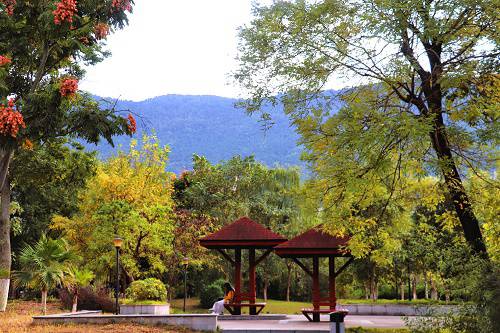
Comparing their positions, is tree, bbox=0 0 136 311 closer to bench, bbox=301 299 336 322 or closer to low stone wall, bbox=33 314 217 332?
low stone wall, bbox=33 314 217 332

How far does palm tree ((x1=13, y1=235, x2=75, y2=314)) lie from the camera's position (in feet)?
69.3

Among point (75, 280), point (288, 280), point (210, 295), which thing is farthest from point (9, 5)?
point (288, 280)

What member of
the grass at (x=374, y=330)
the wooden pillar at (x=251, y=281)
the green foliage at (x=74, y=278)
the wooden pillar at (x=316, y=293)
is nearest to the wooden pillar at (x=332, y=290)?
the wooden pillar at (x=316, y=293)

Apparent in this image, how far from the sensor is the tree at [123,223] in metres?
28.2

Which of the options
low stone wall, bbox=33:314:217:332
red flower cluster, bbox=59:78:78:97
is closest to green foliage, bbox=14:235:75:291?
low stone wall, bbox=33:314:217:332

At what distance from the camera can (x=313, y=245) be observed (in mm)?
22219

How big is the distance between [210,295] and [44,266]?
14.1m

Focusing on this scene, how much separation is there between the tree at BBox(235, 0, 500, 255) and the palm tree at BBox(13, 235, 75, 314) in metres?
9.58

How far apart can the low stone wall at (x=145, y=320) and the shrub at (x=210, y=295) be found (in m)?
17.2

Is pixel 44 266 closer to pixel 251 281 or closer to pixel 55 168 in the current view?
pixel 55 168

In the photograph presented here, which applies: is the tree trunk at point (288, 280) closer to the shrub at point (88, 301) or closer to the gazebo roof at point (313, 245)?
the shrub at point (88, 301)

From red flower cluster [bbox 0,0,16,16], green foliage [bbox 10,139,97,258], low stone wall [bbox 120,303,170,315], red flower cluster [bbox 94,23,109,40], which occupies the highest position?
red flower cluster [bbox 0,0,16,16]

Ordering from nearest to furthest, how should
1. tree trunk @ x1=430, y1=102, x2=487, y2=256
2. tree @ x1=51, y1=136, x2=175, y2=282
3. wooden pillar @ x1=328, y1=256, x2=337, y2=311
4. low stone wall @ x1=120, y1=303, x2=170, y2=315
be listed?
1. tree trunk @ x1=430, y1=102, x2=487, y2=256
2. wooden pillar @ x1=328, y1=256, x2=337, y2=311
3. low stone wall @ x1=120, y1=303, x2=170, y2=315
4. tree @ x1=51, y1=136, x2=175, y2=282

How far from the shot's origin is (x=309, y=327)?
1931 cm
